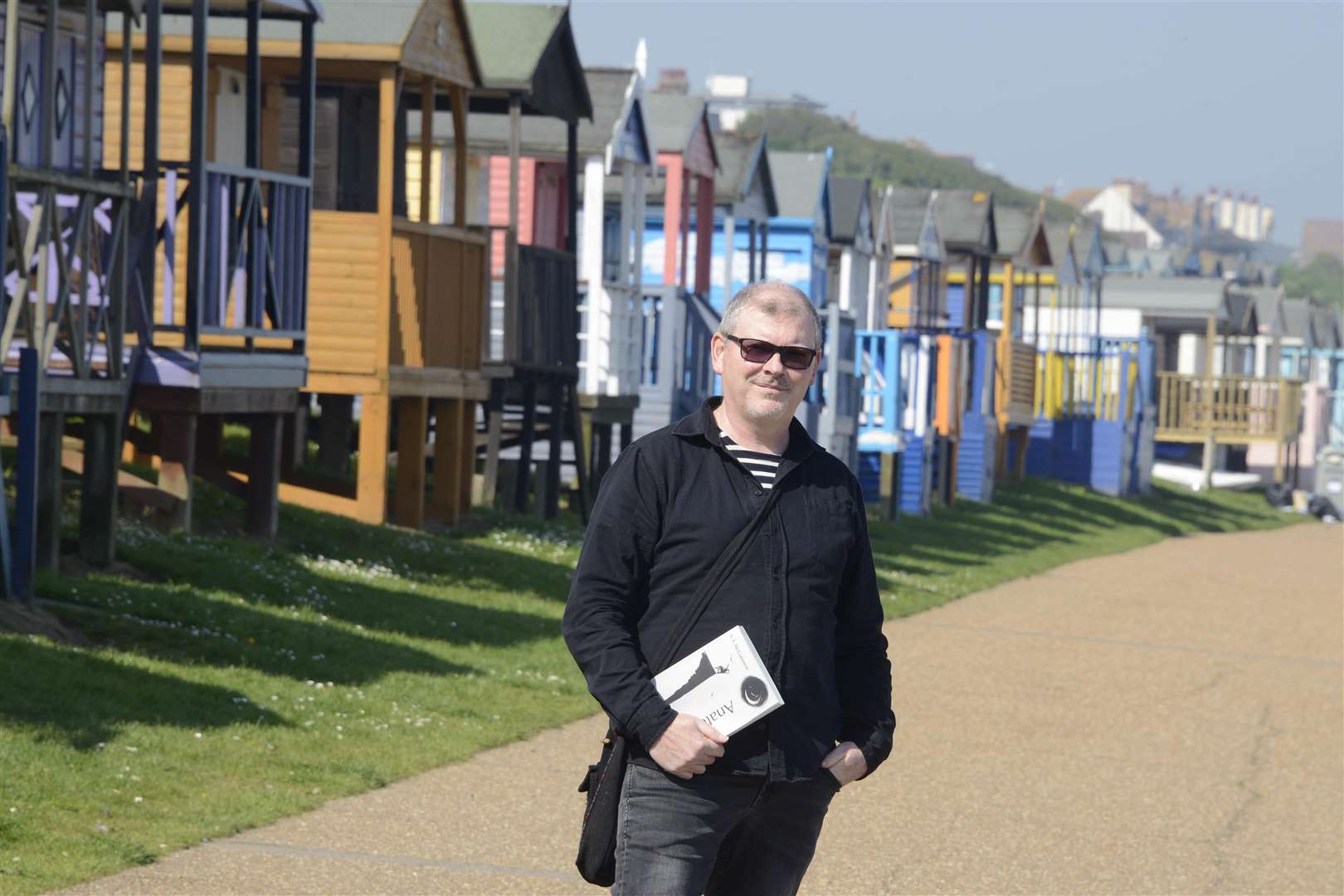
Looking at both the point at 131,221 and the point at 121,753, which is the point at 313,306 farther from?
the point at 121,753

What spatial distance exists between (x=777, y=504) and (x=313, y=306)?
41.4ft

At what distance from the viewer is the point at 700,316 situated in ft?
77.4

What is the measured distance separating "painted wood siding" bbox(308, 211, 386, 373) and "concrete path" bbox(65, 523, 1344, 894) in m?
4.47

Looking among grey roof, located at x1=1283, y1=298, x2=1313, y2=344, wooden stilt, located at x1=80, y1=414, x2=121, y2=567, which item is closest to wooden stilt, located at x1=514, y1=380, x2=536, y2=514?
wooden stilt, located at x1=80, y1=414, x2=121, y2=567

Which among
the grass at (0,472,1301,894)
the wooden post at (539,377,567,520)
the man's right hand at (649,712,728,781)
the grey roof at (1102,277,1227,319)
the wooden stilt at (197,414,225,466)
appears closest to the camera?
the man's right hand at (649,712,728,781)

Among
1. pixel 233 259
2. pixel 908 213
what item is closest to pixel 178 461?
pixel 233 259

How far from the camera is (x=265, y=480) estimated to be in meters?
14.9

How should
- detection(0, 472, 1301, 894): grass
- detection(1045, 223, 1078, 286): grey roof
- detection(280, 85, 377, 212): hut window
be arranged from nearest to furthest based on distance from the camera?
detection(0, 472, 1301, 894): grass → detection(280, 85, 377, 212): hut window → detection(1045, 223, 1078, 286): grey roof

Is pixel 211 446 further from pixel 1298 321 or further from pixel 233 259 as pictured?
pixel 1298 321

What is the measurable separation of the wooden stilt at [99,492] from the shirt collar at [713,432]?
7826 mm

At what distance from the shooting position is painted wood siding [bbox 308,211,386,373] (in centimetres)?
1691

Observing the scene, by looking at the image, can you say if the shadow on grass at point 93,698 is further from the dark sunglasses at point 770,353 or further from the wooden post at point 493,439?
the wooden post at point 493,439

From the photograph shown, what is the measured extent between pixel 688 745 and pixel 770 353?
0.83 m

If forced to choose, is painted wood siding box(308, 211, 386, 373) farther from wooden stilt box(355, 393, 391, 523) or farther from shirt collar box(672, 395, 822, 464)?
shirt collar box(672, 395, 822, 464)
